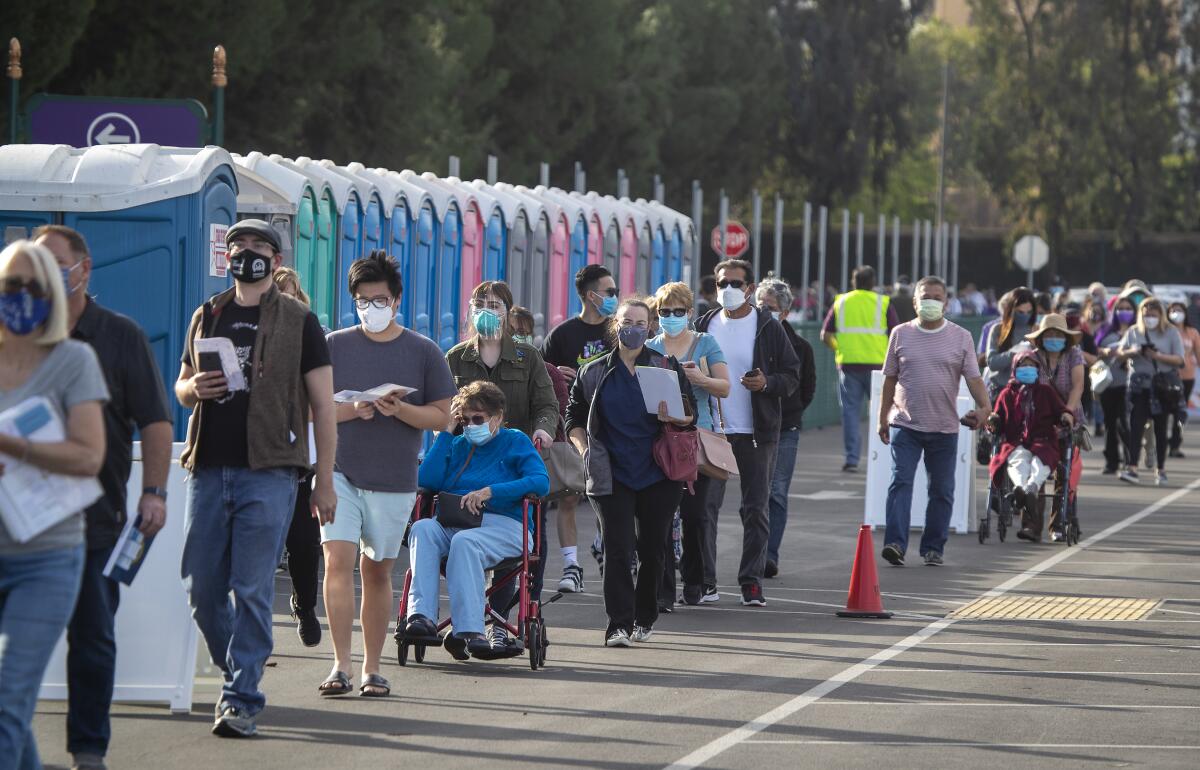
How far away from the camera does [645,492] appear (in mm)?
11133

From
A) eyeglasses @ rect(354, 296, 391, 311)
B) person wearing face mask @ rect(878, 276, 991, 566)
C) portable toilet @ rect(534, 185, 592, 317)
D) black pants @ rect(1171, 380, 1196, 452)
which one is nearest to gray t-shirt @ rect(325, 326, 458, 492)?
eyeglasses @ rect(354, 296, 391, 311)

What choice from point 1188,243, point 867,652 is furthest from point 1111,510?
point 1188,243

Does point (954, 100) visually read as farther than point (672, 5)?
Yes

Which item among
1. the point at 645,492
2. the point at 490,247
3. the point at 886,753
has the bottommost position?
the point at 886,753

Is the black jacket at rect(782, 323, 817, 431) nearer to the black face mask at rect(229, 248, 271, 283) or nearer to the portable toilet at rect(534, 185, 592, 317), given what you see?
the black face mask at rect(229, 248, 271, 283)

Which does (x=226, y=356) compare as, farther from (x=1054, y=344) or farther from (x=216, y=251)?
(x=1054, y=344)

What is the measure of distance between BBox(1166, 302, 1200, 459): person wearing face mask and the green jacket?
12583mm

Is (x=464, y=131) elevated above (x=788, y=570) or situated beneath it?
elevated above

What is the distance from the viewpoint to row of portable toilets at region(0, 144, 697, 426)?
41.9ft

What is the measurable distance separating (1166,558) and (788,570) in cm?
277

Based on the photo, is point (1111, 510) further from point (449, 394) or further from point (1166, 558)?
point (449, 394)

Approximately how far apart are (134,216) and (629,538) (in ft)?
11.5

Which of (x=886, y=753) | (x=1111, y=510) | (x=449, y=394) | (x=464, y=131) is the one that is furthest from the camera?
(x=464, y=131)

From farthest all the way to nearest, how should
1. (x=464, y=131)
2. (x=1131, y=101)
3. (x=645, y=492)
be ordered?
1. (x=1131, y=101)
2. (x=464, y=131)
3. (x=645, y=492)
